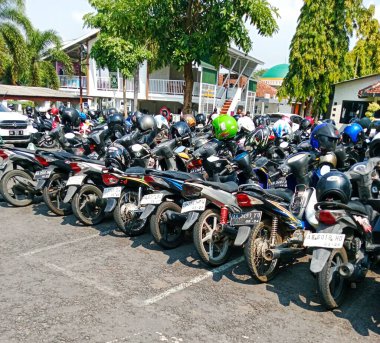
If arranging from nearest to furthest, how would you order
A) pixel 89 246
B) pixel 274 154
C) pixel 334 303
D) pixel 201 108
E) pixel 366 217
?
pixel 334 303 < pixel 366 217 < pixel 89 246 < pixel 274 154 < pixel 201 108

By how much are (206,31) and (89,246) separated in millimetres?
10033

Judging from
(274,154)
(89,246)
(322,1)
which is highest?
(322,1)

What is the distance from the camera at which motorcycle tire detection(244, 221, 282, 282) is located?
4004 mm

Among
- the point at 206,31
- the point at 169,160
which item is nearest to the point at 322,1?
the point at 206,31

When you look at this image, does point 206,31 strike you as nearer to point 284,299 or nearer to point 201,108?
point 284,299

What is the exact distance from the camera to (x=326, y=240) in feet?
11.4

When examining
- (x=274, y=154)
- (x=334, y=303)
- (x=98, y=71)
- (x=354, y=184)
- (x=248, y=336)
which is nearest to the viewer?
(x=248, y=336)

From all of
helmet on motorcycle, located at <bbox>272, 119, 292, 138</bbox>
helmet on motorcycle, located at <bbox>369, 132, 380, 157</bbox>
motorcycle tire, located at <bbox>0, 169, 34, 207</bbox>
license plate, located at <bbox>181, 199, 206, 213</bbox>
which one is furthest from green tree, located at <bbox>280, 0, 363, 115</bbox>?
license plate, located at <bbox>181, 199, 206, 213</bbox>

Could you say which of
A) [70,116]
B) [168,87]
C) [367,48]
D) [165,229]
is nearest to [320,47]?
[367,48]

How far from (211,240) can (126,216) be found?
61.6 inches

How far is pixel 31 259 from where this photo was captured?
4.75 metres

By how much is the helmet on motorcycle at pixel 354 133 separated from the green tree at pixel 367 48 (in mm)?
26400

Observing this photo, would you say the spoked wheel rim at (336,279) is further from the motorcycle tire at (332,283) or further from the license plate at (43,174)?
the license plate at (43,174)

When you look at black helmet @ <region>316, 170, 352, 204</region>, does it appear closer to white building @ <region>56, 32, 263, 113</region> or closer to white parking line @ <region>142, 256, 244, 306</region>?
white parking line @ <region>142, 256, 244, 306</region>
